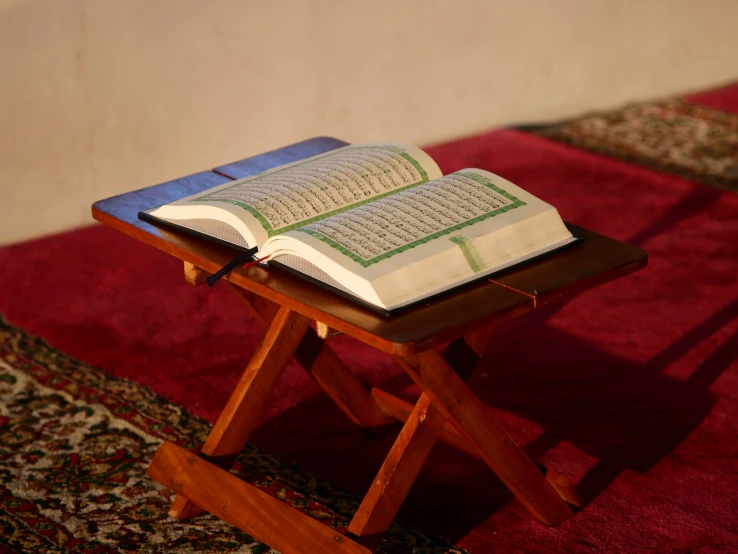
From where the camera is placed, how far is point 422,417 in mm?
1998

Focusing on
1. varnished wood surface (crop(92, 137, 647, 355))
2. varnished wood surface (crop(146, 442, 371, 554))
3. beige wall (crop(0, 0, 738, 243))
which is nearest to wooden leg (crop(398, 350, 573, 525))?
varnished wood surface (crop(92, 137, 647, 355))

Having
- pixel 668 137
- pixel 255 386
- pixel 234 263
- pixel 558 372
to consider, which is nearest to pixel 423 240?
pixel 234 263

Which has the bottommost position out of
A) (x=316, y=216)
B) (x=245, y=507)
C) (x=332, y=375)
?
(x=245, y=507)

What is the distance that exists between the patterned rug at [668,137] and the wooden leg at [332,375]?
2534mm

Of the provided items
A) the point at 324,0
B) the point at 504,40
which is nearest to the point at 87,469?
the point at 324,0

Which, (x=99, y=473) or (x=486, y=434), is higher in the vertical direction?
(x=486, y=434)

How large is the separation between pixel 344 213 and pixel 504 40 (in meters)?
3.39

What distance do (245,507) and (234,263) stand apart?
1.75ft

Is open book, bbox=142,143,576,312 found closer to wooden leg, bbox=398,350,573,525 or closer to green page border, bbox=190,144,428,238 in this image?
green page border, bbox=190,144,428,238

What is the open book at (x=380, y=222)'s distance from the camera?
1.77 meters

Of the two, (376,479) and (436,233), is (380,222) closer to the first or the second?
(436,233)

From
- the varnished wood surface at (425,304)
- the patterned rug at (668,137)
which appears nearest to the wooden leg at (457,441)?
the varnished wood surface at (425,304)

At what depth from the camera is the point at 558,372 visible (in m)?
3.00

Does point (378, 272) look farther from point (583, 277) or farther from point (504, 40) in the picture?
point (504, 40)
